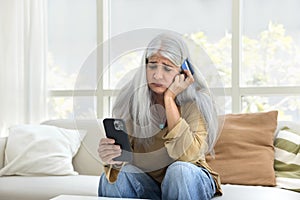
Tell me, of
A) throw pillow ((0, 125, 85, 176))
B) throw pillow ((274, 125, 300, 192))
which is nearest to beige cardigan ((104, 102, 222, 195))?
throw pillow ((274, 125, 300, 192))

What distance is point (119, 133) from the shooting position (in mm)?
1705

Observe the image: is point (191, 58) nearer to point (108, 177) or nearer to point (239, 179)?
point (108, 177)

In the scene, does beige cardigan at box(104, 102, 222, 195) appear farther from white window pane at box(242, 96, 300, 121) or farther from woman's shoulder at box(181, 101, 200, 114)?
white window pane at box(242, 96, 300, 121)

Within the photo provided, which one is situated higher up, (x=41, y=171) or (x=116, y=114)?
(x=116, y=114)

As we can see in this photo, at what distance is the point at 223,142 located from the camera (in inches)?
104

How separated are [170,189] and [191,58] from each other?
0.49 metres

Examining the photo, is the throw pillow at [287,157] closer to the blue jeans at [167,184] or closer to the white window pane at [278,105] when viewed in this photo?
the white window pane at [278,105]

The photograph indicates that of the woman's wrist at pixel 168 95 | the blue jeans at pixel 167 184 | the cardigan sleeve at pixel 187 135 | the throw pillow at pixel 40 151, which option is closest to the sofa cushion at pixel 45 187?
the throw pillow at pixel 40 151

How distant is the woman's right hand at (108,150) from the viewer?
1.74m

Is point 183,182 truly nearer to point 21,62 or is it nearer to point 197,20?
point 197,20

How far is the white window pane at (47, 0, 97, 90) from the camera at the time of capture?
3707mm

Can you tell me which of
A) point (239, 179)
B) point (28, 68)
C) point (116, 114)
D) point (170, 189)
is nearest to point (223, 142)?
point (239, 179)

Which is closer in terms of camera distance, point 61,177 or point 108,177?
point 108,177

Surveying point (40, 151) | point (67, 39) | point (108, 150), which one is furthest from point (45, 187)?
point (67, 39)
